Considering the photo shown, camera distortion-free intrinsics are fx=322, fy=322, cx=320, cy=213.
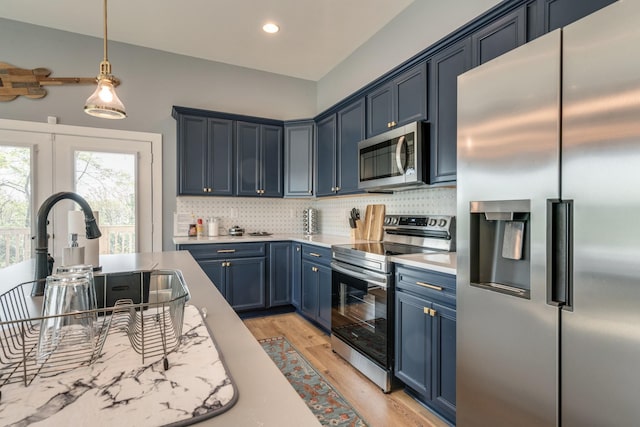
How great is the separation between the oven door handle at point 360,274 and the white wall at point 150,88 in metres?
2.16

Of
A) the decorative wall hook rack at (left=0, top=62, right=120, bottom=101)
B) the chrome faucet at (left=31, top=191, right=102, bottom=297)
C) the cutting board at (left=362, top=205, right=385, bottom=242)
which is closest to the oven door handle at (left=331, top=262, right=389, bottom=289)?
the cutting board at (left=362, top=205, right=385, bottom=242)

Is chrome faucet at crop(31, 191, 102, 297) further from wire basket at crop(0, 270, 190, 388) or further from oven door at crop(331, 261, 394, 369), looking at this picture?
oven door at crop(331, 261, 394, 369)

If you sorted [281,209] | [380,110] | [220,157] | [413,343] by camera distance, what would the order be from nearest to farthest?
[413,343], [380,110], [220,157], [281,209]

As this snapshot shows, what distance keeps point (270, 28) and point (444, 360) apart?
10.6 ft

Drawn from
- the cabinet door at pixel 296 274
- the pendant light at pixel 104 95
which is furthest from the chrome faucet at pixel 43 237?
the cabinet door at pixel 296 274

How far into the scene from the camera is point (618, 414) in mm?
1010

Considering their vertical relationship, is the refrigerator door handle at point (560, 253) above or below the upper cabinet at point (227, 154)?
below

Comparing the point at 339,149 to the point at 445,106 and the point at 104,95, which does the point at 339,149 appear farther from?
the point at 104,95

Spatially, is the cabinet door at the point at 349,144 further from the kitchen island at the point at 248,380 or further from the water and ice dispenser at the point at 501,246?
the kitchen island at the point at 248,380

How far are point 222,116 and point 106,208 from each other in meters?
1.59

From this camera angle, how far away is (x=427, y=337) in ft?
6.01

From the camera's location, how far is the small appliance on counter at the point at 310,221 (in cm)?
420

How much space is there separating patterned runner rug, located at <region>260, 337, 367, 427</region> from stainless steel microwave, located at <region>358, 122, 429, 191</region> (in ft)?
5.01

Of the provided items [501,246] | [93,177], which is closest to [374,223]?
[501,246]
